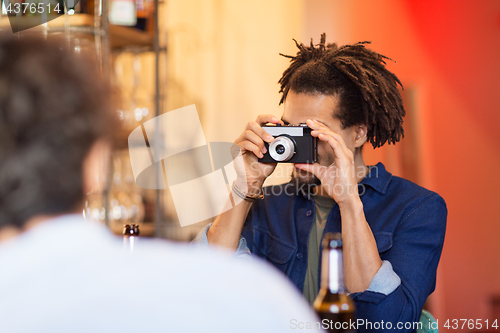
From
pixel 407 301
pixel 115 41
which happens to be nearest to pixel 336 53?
pixel 407 301

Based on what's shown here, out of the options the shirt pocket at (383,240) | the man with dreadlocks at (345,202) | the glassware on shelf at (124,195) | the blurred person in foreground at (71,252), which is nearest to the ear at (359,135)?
the man with dreadlocks at (345,202)

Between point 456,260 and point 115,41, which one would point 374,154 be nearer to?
point 456,260

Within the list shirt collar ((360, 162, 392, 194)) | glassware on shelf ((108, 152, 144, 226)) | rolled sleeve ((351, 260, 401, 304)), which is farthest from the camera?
glassware on shelf ((108, 152, 144, 226))

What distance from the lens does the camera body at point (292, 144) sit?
106cm

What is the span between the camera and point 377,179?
112 cm

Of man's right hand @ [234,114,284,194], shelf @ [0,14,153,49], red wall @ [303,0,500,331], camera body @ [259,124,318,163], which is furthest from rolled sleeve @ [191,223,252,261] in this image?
red wall @ [303,0,500,331]

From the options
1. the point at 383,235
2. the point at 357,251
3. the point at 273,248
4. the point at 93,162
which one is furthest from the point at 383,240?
the point at 93,162

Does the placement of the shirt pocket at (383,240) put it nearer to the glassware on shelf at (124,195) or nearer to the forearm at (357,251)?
the forearm at (357,251)

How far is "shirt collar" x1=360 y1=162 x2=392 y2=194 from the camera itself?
1.11 meters

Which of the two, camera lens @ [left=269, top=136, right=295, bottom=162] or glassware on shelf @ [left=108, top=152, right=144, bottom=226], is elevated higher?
camera lens @ [left=269, top=136, right=295, bottom=162]

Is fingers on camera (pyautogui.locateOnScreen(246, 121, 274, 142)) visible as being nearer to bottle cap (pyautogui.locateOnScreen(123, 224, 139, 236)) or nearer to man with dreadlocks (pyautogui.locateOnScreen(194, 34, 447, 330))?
man with dreadlocks (pyautogui.locateOnScreen(194, 34, 447, 330))

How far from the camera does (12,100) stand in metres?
0.40

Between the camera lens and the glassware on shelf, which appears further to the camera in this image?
the glassware on shelf

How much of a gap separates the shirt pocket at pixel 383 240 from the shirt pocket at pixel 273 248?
212 mm
